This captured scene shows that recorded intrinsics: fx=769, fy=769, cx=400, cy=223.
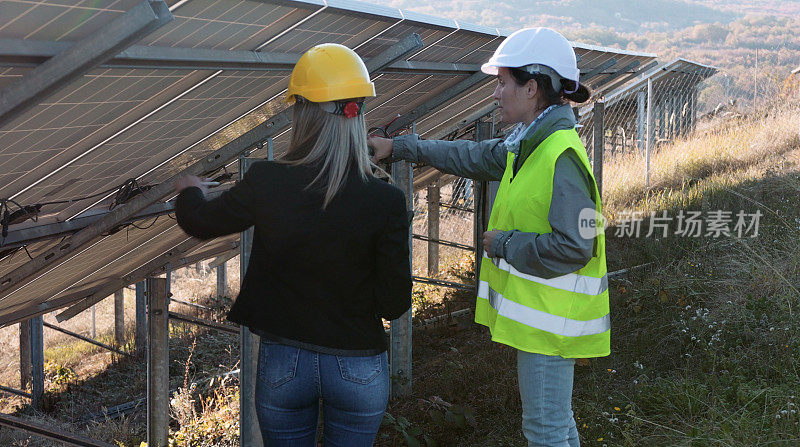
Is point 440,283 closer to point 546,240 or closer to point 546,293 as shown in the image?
point 546,293

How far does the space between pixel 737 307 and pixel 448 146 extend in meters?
3.26

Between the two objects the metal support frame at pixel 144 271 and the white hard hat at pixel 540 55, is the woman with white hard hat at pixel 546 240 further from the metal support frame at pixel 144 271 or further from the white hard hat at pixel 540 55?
the metal support frame at pixel 144 271

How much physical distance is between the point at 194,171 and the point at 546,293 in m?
1.96

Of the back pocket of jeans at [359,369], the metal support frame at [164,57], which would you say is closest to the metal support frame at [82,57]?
the metal support frame at [164,57]

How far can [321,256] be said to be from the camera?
7.46 ft

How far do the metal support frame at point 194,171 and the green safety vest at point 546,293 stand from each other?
1406 mm

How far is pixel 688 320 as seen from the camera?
5883mm

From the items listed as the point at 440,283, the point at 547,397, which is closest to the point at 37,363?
the point at 440,283

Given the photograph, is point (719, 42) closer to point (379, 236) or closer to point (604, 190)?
point (604, 190)

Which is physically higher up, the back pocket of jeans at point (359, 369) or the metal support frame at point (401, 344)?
the back pocket of jeans at point (359, 369)

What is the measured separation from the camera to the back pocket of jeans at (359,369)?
2.37 metres

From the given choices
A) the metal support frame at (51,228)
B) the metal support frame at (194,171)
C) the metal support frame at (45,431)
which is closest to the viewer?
the metal support frame at (194,171)

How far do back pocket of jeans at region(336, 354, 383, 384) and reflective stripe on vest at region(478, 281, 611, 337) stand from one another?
0.69m

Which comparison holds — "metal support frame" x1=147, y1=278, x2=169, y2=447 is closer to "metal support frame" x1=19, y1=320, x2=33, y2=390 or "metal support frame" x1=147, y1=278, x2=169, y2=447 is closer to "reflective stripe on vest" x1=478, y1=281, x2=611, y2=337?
"reflective stripe on vest" x1=478, y1=281, x2=611, y2=337
